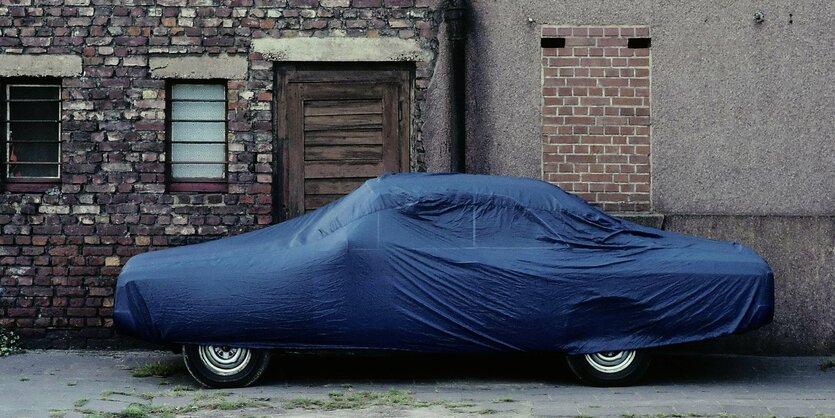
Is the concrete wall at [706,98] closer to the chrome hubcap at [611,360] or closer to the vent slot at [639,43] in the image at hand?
the vent slot at [639,43]

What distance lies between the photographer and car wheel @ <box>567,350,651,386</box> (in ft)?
29.7

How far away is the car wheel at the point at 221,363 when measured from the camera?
901cm

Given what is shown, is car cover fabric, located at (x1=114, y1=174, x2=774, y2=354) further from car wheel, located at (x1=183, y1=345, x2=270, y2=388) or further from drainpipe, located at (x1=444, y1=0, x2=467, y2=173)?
drainpipe, located at (x1=444, y1=0, x2=467, y2=173)

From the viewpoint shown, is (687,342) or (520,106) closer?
(687,342)

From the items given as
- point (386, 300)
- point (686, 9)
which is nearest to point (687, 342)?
point (386, 300)

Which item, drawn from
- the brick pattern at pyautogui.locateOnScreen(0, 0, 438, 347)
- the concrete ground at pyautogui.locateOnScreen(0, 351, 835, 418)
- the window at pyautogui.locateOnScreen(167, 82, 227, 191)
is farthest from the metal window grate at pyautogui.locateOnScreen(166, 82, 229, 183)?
the concrete ground at pyautogui.locateOnScreen(0, 351, 835, 418)

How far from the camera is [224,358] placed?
29.7 ft

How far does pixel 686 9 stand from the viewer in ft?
38.0

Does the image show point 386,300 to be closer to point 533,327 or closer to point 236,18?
point 533,327

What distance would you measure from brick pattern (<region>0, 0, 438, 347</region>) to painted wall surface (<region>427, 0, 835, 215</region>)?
853 mm

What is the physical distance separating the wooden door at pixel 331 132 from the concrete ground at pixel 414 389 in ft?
5.96

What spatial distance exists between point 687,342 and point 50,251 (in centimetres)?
614

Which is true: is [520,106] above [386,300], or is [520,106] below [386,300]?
above

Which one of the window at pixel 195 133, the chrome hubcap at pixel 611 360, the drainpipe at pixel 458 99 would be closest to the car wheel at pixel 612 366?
the chrome hubcap at pixel 611 360
